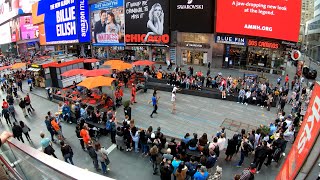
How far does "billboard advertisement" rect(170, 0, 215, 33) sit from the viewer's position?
30062mm

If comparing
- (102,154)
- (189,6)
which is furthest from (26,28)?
(102,154)

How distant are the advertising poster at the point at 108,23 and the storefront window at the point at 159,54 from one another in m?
6.24

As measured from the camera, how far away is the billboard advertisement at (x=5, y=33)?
75.3m

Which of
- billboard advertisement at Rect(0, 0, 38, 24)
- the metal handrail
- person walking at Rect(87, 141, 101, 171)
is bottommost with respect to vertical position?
person walking at Rect(87, 141, 101, 171)

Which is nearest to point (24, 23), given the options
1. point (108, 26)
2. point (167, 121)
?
point (108, 26)

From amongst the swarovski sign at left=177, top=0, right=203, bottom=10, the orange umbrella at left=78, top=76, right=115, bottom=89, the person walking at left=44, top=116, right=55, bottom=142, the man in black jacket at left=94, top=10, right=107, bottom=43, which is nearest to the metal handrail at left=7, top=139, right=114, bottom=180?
the person walking at left=44, top=116, right=55, bottom=142

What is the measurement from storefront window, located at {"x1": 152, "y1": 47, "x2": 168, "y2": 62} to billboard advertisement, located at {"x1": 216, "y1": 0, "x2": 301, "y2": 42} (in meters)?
10.4

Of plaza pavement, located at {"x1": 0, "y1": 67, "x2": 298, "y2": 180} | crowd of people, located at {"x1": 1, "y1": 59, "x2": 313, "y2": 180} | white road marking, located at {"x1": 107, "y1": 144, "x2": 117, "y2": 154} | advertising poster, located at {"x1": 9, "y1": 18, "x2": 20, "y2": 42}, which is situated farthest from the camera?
advertising poster, located at {"x1": 9, "y1": 18, "x2": 20, "y2": 42}

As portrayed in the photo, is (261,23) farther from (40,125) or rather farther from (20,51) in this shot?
(20,51)

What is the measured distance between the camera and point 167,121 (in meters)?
16.0

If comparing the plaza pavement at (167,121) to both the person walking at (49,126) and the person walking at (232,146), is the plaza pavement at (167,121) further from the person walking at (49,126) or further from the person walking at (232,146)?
the person walking at (49,126)

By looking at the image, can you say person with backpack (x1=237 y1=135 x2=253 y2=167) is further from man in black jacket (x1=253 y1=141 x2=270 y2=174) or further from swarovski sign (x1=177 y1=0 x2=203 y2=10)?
swarovski sign (x1=177 y1=0 x2=203 y2=10)

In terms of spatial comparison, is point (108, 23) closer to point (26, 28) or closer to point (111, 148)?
point (111, 148)

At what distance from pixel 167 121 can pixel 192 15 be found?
19.8m
